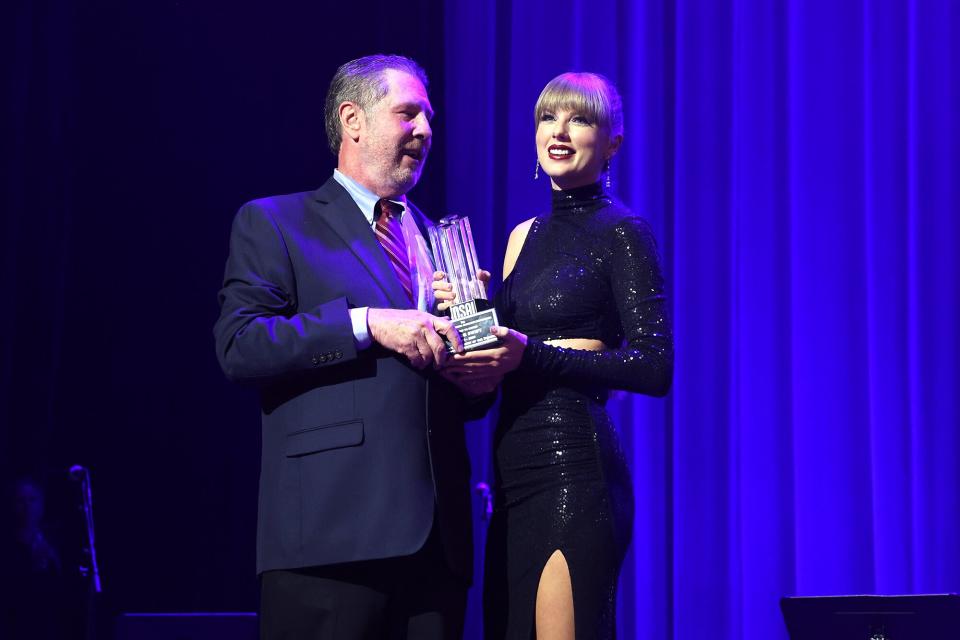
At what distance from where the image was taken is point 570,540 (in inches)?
78.5

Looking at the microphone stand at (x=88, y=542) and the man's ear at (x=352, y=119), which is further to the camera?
the microphone stand at (x=88, y=542)

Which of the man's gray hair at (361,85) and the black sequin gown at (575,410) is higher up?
the man's gray hair at (361,85)

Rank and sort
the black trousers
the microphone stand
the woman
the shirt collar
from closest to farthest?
the black trousers → the woman → the shirt collar → the microphone stand

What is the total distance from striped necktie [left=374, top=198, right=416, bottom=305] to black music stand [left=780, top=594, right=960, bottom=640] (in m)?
1.15

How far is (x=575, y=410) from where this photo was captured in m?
2.10

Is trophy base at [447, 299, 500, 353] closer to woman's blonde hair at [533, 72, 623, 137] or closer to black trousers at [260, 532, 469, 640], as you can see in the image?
black trousers at [260, 532, 469, 640]

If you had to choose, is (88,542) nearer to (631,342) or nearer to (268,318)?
(268,318)

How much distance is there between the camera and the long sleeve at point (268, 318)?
1850mm

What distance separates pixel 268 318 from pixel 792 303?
283 centimetres

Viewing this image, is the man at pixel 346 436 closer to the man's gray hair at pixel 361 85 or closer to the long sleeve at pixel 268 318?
the long sleeve at pixel 268 318

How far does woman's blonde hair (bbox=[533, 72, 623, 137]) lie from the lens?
2.28 meters

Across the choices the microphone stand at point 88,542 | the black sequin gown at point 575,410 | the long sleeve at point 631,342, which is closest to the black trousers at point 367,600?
the black sequin gown at point 575,410

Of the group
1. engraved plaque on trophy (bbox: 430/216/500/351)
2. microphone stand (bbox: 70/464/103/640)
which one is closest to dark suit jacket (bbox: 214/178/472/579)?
engraved plaque on trophy (bbox: 430/216/500/351)

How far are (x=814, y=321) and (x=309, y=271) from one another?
2.78 m
